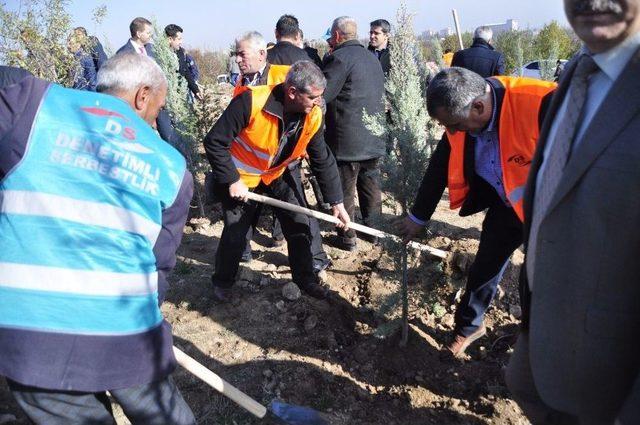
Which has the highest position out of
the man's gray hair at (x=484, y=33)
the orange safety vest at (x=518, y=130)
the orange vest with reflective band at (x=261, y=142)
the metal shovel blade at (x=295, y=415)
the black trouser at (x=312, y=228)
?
the man's gray hair at (x=484, y=33)

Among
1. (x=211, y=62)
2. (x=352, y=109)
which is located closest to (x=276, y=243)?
(x=352, y=109)

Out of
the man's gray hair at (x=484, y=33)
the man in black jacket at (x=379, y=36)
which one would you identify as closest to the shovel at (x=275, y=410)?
the man in black jacket at (x=379, y=36)

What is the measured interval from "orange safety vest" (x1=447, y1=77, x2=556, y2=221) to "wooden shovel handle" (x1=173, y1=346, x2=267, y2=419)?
5.75 feet

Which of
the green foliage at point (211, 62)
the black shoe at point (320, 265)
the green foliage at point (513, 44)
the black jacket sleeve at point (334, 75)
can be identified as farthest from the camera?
the green foliage at point (211, 62)

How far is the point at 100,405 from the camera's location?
1816 millimetres

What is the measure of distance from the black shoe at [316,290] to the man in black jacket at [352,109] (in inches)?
41.1

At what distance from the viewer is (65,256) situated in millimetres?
1562

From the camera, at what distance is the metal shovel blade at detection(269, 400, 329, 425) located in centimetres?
257

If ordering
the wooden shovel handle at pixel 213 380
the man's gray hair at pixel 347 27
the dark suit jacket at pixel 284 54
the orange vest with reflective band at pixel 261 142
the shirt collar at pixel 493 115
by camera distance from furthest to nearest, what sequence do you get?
the dark suit jacket at pixel 284 54
the man's gray hair at pixel 347 27
the orange vest with reflective band at pixel 261 142
the shirt collar at pixel 493 115
the wooden shovel handle at pixel 213 380

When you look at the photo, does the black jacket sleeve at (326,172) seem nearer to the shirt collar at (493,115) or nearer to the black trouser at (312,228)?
the black trouser at (312,228)

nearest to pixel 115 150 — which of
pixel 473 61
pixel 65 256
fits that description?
pixel 65 256

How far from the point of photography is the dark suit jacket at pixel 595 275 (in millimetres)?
1180

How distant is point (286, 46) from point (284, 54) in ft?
0.39

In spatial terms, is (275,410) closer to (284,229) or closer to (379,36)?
(284,229)
